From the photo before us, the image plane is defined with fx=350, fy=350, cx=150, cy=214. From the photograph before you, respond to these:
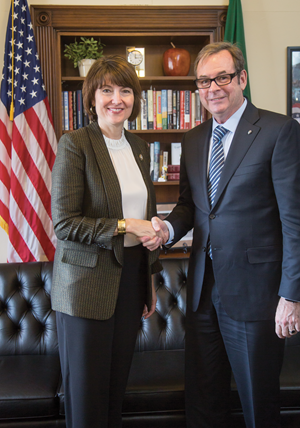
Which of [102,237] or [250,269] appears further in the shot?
[250,269]

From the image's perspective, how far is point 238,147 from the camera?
1.47 metres

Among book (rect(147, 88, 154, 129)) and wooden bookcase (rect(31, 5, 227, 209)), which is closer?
wooden bookcase (rect(31, 5, 227, 209))

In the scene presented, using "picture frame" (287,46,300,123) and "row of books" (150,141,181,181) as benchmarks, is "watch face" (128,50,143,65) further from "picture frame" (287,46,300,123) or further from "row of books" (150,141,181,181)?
"picture frame" (287,46,300,123)

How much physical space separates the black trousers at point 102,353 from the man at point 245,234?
0.22 meters

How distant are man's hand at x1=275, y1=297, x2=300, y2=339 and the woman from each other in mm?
531

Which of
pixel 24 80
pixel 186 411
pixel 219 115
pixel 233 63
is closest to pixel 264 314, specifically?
pixel 186 411

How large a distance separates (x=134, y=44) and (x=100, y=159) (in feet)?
7.09

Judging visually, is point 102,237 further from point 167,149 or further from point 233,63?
point 167,149

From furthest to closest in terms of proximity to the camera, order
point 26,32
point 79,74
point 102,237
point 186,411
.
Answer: point 79,74 < point 26,32 < point 186,411 < point 102,237

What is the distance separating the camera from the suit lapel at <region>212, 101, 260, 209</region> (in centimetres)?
146

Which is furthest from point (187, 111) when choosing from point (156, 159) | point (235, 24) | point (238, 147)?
point (238, 147)

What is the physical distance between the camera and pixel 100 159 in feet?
4.58

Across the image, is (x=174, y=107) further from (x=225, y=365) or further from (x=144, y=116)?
(x=225, y=365)

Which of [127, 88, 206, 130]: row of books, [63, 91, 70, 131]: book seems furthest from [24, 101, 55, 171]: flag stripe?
[127, 88, 206, 130]: row of books
